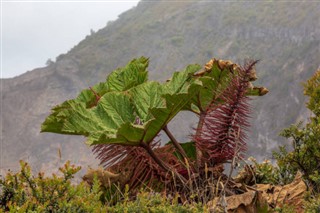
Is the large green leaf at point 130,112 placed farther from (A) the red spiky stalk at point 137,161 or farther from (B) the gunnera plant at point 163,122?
(A) the red spiky stalk at point 137,161

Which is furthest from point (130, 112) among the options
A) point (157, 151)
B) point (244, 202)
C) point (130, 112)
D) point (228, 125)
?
point (244, 202)

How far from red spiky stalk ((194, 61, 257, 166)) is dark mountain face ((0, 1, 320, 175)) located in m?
57.5

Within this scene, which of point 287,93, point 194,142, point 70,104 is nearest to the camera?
point 70,104

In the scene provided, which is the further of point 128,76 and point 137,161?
point 128,76

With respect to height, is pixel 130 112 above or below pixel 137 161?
above

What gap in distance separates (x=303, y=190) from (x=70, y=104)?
4.44 feet

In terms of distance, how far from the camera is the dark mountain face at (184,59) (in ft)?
215

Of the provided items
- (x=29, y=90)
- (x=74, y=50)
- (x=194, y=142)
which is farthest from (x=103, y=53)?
(x=194, y=142)

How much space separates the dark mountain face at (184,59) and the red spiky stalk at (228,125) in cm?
5747

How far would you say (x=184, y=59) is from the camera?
89.8 metres

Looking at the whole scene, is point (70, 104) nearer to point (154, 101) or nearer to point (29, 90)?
point (154, 101)

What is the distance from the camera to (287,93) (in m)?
65.2

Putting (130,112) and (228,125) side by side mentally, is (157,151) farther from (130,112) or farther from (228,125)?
(228,125)

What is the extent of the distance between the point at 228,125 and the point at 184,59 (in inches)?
3455
